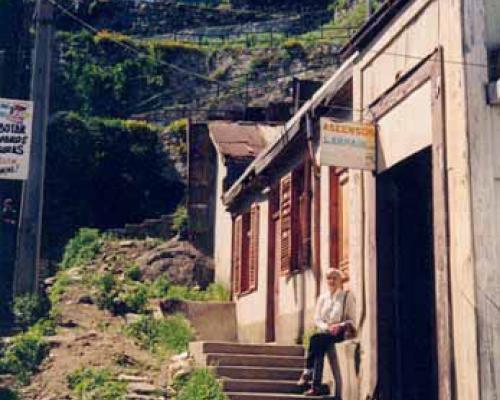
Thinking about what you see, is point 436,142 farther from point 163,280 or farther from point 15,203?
point 15,203

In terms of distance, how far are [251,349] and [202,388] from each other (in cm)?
158

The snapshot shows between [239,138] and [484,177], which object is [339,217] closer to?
[484,177]

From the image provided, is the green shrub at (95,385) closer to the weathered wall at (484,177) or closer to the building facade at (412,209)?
the building facade at (412,209)

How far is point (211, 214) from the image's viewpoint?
2255 centimetres

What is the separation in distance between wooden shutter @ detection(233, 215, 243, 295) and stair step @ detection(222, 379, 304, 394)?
6836 millimetres

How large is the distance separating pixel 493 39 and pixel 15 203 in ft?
62.3

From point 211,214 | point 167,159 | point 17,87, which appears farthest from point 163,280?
point 17,87

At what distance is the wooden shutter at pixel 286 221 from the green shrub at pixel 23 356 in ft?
12.0

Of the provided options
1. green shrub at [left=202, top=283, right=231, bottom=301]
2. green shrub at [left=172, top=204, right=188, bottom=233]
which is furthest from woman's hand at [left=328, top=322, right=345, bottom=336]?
green shrub at [left=172, top=204, right=188, bottom=233]

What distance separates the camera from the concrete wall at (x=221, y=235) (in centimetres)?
1980

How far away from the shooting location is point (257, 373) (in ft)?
37.3

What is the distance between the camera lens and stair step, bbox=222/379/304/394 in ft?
36.0

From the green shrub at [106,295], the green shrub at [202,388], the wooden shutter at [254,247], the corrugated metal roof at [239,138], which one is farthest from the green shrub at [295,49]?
the green shrub at [202,388]

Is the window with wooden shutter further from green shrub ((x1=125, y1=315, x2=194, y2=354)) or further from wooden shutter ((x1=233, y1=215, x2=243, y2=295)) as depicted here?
wooden shutter ((x1=233, y1=215, x2=243, y2=295))
